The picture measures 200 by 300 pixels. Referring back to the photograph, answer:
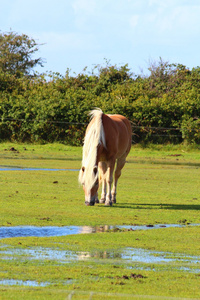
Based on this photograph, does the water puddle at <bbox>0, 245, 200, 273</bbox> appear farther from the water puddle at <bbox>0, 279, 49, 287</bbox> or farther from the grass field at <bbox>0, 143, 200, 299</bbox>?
the water puddle at <bbox>0, 279, 49, 287</bbox>

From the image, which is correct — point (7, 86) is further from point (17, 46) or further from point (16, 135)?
point (17, 46)

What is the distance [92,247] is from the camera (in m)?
8.45

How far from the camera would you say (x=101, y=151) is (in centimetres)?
1327

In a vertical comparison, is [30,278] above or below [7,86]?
below

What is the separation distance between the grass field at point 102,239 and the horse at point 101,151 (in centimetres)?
45

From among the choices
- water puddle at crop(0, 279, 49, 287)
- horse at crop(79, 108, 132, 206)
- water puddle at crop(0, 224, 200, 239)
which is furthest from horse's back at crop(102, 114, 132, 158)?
water puddle at crop(0, 279, 49, 287)

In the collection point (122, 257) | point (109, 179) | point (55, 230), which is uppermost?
point (109, 179)

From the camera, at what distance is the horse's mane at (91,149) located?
12688 millimetres

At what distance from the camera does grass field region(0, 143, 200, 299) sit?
20.3ft

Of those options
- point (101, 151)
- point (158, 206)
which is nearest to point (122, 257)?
point (101, 151)

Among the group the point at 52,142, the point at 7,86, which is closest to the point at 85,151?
the point at 52,142

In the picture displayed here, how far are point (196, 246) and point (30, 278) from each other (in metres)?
3.20

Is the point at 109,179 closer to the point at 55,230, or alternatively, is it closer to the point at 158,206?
the point at 158,206

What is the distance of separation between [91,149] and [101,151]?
0.39m
